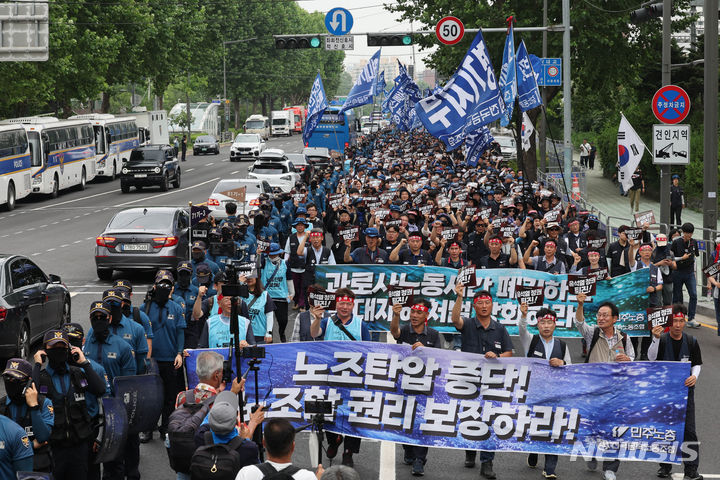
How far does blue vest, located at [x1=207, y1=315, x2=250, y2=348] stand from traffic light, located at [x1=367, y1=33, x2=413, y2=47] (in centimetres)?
2133

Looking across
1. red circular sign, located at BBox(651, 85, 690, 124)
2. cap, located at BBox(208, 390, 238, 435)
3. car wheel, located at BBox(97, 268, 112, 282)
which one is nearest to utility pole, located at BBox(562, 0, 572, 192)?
red circular sign, located at BBox(651, 85, 690, 124)

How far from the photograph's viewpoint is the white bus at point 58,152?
41.1 meters

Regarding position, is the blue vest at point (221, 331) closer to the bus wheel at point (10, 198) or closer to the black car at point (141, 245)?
the black car at point (141, 245)

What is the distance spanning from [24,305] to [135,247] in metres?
6.46

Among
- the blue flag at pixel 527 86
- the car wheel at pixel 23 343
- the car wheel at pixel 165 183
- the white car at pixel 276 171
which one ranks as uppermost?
the blue flag at pixel 527 86

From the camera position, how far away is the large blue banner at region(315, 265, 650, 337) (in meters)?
13.8

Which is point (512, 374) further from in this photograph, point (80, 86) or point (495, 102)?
point (80, 86)

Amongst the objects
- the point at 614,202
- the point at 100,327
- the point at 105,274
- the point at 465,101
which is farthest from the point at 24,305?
the point at 614,202

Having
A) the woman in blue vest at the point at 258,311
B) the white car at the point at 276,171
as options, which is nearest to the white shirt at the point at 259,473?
the woman in blue vest at the point at 258,311

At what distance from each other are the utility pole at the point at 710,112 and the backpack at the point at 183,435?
14495 mm

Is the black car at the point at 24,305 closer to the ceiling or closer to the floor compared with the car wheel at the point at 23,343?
closer to the ceiling

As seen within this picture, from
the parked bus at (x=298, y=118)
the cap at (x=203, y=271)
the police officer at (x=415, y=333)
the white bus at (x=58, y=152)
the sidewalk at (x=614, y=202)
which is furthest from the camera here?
the parked bus at (x=298, y=118)

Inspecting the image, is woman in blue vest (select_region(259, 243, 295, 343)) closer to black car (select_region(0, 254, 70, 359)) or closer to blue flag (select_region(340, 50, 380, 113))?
black car (select_region(0, 254, 70, 359))

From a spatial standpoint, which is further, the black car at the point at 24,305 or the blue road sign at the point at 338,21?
the blue road sign at the point at 338,21
